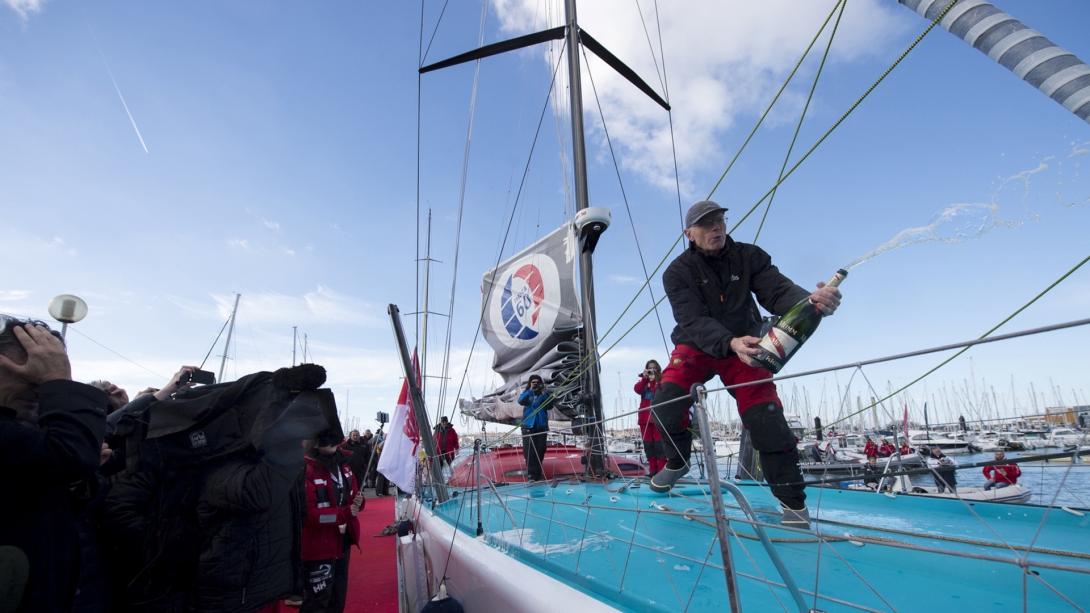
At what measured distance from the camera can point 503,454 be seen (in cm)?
602

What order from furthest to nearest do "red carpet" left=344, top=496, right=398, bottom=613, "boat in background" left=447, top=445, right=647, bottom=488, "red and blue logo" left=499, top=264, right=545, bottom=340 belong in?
1. "red and blue logo" left=499, top=264, right=545, bottom=340
2. "boat in background" left=447, top=445, right=647, bottom=488
3. "red carpet" left=344, top=496, right=398, bottom=613

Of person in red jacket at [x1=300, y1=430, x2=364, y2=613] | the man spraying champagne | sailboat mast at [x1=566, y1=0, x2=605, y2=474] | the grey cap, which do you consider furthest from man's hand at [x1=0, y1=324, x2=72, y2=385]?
sailboat mast at [x1=566, y1=0, x2=605, y2=474]

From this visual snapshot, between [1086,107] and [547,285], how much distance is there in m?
4.86

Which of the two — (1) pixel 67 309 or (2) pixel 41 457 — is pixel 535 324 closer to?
(1) pixel 67 309

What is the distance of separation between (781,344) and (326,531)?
120 inches

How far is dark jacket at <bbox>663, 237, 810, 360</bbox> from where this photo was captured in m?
2.09

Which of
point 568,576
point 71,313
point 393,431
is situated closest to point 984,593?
point 568,576

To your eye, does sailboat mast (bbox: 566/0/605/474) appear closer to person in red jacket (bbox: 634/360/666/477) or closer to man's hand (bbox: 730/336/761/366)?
person in red jacket (bbox: 634/360/666/477)

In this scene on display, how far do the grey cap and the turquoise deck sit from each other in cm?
105

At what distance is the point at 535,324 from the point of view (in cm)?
584

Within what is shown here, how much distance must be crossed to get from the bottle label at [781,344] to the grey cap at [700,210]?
646 mm

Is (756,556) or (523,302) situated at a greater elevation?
(523,302)

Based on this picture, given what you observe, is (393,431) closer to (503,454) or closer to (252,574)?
(503,454)

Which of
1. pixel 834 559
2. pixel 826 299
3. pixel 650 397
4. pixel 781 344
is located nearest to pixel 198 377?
pixel 781 344
